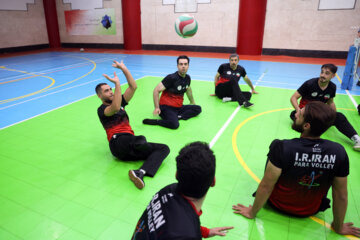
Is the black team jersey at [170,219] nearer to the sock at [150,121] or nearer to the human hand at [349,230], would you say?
the human hand at [349,230]

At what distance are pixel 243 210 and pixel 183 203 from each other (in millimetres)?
1897

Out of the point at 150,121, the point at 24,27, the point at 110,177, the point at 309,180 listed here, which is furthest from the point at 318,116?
the point at 24,27

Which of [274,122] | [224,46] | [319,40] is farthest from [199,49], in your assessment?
[274,122]

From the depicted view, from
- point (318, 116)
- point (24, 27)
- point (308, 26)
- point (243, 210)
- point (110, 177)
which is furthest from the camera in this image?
point (24, 27)

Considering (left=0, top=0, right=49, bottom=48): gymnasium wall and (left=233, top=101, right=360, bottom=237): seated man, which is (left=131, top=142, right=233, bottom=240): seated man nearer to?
(left=233, top=101, right=360, bottom=237): seated man

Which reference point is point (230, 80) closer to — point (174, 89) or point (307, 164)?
point (174, 89)

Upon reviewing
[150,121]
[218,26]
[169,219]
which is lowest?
[150,121]

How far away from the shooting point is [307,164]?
260cm

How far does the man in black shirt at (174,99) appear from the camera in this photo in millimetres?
6070

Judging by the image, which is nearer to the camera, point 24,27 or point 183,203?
point 183,203

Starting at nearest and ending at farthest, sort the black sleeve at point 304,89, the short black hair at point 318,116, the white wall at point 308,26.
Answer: the short black hair at point 318,116 < the black sleeve at point 304,89 < the white wall at point 308,26

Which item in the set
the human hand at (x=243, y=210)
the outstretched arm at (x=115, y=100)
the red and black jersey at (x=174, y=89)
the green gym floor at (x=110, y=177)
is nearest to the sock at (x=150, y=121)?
the green gym floor at (x=110, y=177)

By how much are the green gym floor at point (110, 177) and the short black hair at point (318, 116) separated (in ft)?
4.42

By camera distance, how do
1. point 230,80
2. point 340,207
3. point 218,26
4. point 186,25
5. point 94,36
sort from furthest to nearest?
1. point 94,36
2. point 218,26
3. point 186,25
4. point 230,80
5. point 340,207
